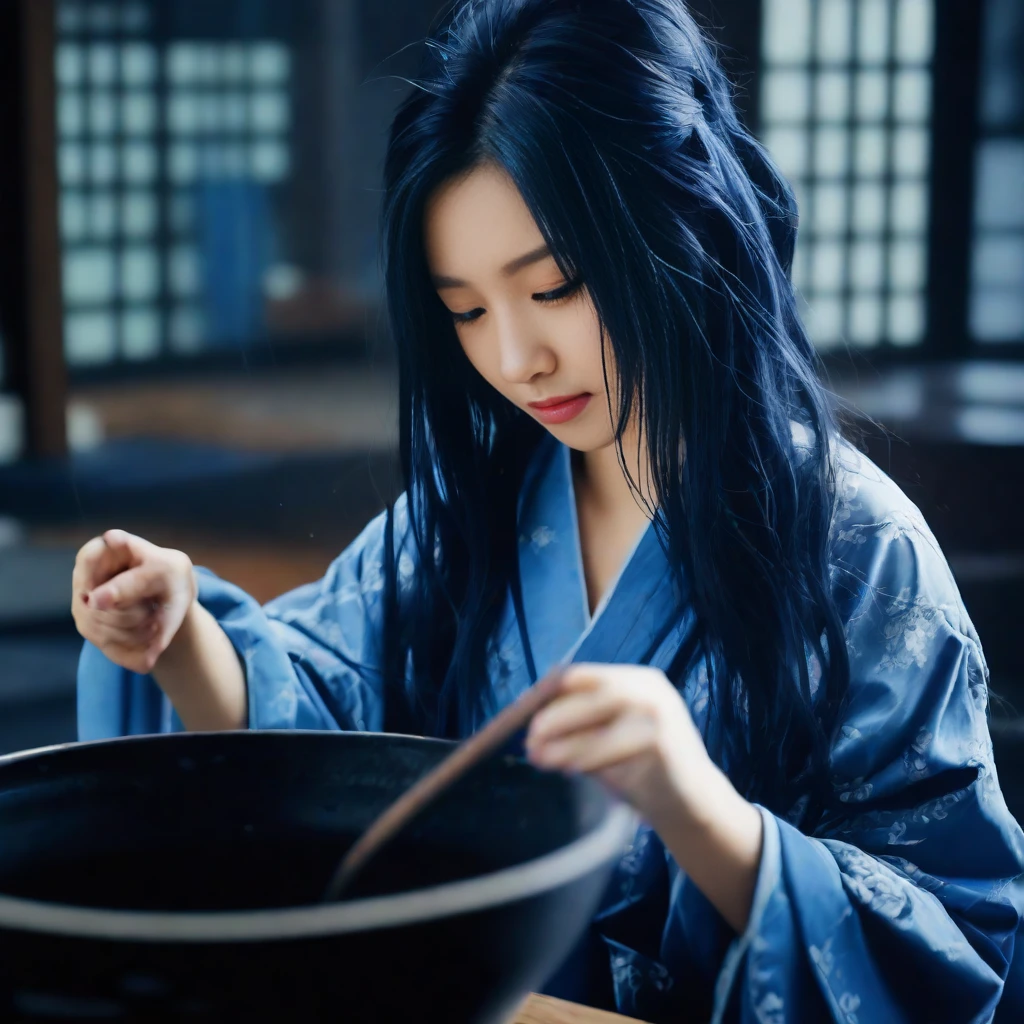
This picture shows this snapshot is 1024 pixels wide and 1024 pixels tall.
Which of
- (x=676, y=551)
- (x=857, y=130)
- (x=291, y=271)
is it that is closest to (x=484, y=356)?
(x=676, y=551)

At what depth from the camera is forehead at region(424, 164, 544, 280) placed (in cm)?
90

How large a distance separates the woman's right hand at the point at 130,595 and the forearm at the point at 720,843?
366 millimetres

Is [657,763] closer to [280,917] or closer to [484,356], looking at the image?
[280,917]

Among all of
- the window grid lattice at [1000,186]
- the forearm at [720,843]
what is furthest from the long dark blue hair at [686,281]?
the window grid lattice at [1000,186]

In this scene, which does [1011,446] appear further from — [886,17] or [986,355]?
[886,17]

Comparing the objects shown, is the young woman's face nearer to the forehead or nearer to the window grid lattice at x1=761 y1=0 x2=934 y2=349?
the forehead

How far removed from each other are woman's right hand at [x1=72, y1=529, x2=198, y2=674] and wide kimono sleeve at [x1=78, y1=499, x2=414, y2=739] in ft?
0.46

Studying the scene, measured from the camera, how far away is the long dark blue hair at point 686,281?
2.91 feet

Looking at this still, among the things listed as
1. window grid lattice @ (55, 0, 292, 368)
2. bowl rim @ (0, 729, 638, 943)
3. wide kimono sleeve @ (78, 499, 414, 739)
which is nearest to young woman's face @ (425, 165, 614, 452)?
wide kimono sleeve @ (78, 499, 414, 739)

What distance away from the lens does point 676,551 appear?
972 mm

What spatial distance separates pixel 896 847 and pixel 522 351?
0.40 m

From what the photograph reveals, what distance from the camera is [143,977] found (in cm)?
44

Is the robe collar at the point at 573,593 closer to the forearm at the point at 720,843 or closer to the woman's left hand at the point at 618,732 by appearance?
the forearm at the point at 720,843

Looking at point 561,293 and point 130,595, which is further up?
point 561,293
